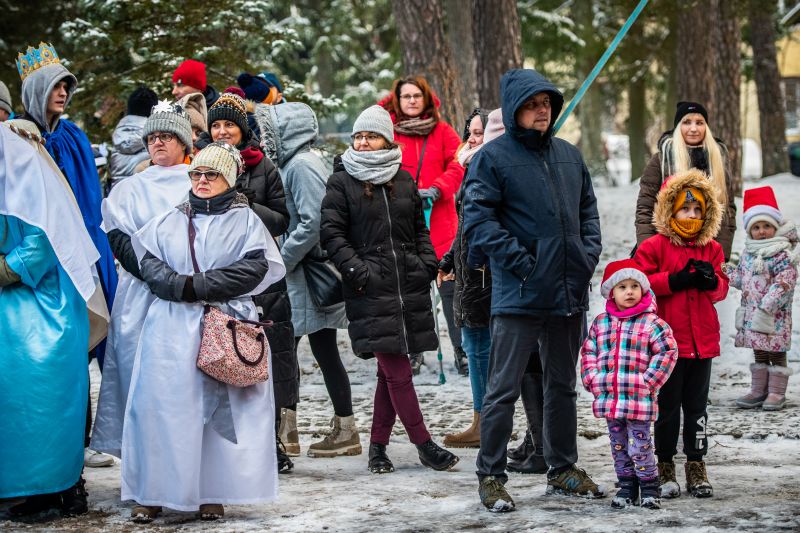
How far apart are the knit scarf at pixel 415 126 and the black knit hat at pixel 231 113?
1961 mm

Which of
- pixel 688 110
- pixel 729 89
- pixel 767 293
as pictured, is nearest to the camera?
pixel 688 110

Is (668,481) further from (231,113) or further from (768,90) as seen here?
(768,90)

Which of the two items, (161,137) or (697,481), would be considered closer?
(697,481)

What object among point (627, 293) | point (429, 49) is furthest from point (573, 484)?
point (429, 49)

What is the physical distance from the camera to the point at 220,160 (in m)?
5.95

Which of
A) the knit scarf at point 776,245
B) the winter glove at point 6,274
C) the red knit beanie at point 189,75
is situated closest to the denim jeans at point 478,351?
the knit scarf at point 776,245

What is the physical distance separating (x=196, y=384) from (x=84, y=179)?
6.39 feet

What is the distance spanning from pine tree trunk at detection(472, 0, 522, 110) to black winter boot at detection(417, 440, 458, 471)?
741 centimetres

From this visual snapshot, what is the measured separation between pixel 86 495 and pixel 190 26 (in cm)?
763

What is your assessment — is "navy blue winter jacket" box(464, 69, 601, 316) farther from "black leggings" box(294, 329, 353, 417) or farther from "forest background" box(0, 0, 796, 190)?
"forest background" box(0, 0, 796, 190)

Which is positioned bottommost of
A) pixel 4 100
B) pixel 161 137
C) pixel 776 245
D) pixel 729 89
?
pixel 776 245

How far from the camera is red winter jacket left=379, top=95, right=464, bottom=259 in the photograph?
8891mm

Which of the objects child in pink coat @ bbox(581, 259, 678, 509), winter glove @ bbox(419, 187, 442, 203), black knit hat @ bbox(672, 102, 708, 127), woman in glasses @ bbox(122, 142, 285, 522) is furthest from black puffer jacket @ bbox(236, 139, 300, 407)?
black knit hat @ bbox(672, 102, 708, 127)

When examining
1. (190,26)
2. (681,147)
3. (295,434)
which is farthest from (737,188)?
(295,434)
